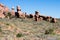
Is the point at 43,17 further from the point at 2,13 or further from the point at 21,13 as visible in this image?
the point at 2,13

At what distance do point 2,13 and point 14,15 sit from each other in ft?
23.3

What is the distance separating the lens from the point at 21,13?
107500mm

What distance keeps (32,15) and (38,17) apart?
5.59 m

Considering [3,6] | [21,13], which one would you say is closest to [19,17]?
[21,13]

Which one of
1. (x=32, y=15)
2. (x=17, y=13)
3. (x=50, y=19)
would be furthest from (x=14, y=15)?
(x=50, y=19)

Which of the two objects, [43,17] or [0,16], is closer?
[0,16]

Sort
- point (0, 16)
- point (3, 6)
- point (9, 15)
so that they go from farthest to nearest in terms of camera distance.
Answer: point (3, 6), point (9, 15), point (0, 16)

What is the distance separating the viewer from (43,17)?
110625 millimetres

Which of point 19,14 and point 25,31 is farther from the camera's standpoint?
point 19,14

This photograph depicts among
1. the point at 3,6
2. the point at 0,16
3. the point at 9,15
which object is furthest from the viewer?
the point at 3,6

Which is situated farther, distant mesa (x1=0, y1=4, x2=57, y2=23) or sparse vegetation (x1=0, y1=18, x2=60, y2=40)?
distant mesa (x1=0, y1=4, x2=57, y2=23)

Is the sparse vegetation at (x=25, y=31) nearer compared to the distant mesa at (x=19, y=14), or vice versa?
the sparse vegetation at (x=25, y=31)

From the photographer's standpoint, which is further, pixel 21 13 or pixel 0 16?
pixel 21 13

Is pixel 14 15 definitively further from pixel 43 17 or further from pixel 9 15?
pixel 43 17
